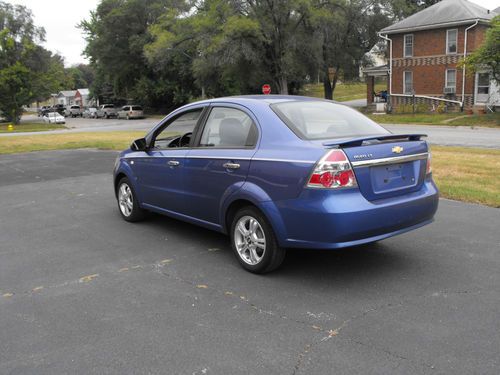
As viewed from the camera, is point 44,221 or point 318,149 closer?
point 318,149

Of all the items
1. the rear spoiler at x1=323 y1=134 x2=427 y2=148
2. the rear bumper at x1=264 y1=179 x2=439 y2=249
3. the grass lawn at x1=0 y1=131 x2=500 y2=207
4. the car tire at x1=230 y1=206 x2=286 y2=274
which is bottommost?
Answer: the grass lawn at x1=0 y1=131 x2=500 y2=207

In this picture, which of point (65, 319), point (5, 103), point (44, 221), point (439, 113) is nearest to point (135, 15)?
point (5, 103)

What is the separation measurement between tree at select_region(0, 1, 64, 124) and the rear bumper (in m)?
53.3

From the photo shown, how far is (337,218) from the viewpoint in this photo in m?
4.12

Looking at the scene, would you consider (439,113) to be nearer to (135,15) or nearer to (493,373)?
(493,373)

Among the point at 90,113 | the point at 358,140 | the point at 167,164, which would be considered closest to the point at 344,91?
→ the point at 90,113

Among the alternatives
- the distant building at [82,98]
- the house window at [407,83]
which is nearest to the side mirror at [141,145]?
the house window at [407,83]

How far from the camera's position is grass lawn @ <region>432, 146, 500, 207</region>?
25.7 feet

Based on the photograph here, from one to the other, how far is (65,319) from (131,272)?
1.07m

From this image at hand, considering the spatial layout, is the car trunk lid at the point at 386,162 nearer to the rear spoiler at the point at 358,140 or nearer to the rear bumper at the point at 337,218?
the rear spoiler at the point at 358,140

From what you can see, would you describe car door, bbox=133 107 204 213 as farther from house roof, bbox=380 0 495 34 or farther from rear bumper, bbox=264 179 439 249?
house roof, bbox=380 0 495 34

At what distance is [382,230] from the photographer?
4.40 m

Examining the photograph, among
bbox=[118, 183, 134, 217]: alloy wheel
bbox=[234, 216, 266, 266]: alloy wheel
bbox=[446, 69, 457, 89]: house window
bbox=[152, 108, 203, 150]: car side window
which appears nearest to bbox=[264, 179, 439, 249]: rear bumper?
bbox=[234, 216, 266, 266]: alloy wheel

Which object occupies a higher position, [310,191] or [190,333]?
[310,191]
